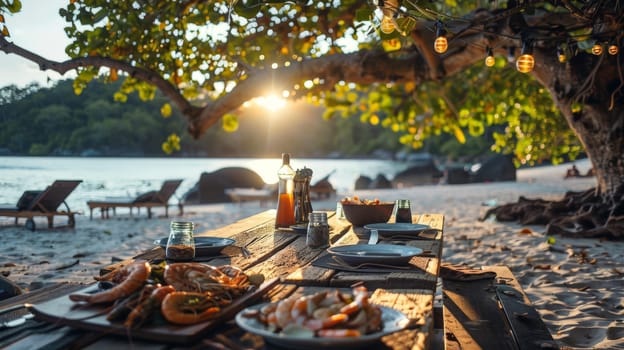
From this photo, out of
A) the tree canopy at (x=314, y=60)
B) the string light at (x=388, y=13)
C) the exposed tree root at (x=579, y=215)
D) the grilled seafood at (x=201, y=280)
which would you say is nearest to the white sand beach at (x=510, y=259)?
the exposed tree root at (x=579, y=215)

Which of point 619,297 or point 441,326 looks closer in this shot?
point 441,326

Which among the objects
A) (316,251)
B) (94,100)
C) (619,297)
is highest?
(94,100)

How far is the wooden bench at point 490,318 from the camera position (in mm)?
2541

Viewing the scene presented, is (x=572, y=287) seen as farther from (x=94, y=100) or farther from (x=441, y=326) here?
(x=94, y=100)

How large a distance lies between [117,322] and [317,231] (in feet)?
4.54

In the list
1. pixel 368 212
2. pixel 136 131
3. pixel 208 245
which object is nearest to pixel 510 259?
pixel 368 212

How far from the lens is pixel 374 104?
1017 cm

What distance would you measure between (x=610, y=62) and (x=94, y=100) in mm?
11733

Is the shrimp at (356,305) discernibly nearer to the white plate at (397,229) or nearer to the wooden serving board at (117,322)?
the wooden serving board at (117,322)

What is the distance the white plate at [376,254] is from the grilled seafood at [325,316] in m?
0.75

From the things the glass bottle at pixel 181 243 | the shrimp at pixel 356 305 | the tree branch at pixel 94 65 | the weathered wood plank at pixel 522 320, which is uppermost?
the tree branch at pixel 94 65

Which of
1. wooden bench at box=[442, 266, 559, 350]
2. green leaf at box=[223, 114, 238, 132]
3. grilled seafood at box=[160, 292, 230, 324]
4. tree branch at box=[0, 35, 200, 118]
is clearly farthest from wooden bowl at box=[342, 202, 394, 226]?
green leaf at box=[223, 114, 238, 132]

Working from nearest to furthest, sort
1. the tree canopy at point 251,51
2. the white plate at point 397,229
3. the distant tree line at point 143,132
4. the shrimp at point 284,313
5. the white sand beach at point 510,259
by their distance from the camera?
the shrimp at point 284,313 → the white plate at point 397,229 → the white sand beach at point 510,259 → the tree canopy at point 251,51 → the distant tree line at point 143,132

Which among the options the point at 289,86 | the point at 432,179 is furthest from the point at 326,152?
the point at 289,86
